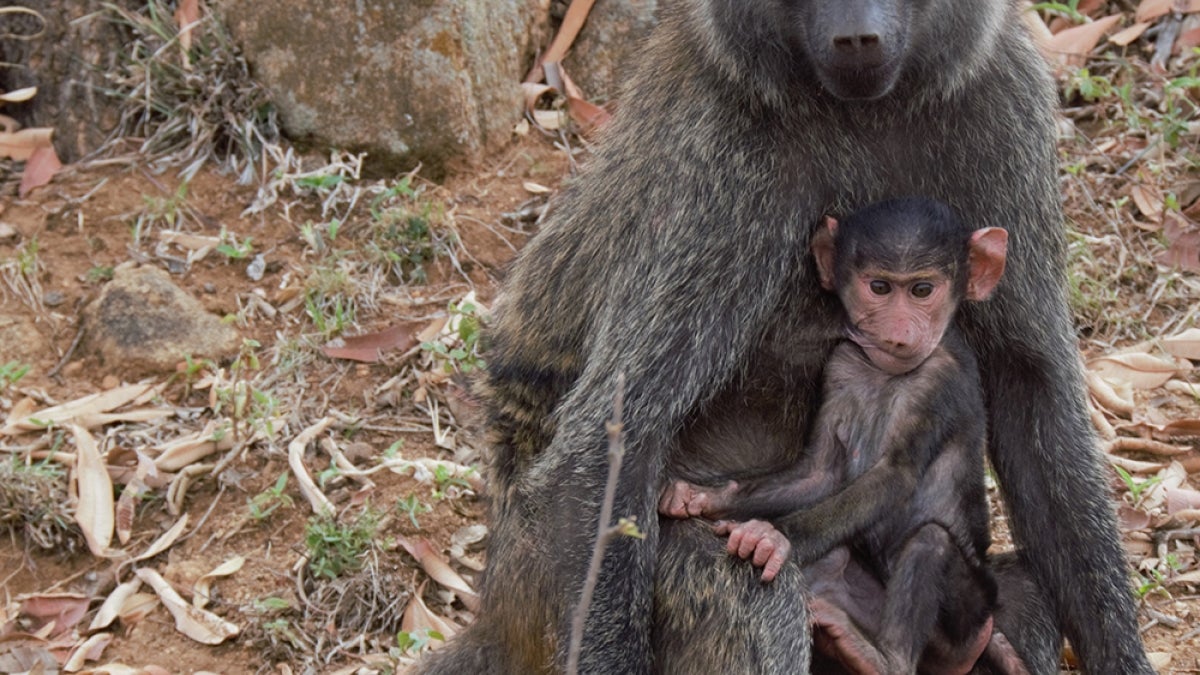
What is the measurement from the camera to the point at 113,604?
200 inches

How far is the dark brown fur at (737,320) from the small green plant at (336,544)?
79cm

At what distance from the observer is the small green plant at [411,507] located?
512 centimetres

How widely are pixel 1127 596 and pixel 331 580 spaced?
91.1 inches

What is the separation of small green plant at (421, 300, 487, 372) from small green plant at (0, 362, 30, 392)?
4.49 feet

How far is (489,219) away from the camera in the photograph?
6.23 m

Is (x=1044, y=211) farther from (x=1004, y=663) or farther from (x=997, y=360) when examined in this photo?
(x=1004, y=663)

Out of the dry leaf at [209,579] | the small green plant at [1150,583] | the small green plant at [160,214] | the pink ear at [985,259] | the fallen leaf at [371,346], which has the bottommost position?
the dry leaf at [209,579]

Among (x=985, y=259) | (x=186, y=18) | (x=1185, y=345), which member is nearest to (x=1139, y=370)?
(x=1185, y=345)

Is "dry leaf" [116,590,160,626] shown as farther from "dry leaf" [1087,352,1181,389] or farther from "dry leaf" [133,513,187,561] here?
"dry leaf" [1087,352,1181,389]

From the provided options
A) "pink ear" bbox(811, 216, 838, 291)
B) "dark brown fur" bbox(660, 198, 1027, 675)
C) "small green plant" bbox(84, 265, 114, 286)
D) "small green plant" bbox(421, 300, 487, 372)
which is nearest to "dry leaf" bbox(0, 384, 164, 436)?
"small green plant" bbox(84, 265, 114, 286)

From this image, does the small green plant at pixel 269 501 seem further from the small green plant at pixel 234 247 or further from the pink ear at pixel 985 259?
the pink ear at pixel 985 259

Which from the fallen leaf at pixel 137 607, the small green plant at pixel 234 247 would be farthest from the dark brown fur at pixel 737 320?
the small green plant at pixel 234 247

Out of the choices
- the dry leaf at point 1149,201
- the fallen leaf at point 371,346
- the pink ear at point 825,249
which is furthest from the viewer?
the dry leaf at point 1149,201

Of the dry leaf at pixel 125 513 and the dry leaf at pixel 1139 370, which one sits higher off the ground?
the dry leaf at pixel 1139 370
